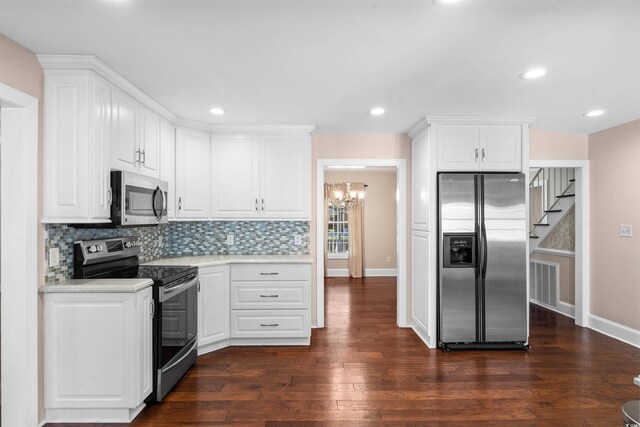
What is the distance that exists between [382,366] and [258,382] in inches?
43.6

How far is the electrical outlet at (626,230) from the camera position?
154 inches

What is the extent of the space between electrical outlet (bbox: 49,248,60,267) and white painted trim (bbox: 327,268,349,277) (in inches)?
239

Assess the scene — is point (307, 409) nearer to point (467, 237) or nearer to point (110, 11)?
point (467, 237)

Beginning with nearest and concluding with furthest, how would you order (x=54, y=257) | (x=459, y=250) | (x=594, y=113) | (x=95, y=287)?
(x=95, y=287)
(x=54, y=257)
(x=594, y=113)
(x=459, y=250)

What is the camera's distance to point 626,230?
396cm

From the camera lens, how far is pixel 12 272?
222 cm

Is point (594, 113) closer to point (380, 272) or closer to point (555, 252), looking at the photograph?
point (555, 252)

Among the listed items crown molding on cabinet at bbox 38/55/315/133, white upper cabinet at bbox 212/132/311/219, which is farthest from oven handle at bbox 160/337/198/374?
crown molding on cabinet at bbox 38/55/315/133

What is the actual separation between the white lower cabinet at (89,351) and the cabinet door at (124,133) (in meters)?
1.01

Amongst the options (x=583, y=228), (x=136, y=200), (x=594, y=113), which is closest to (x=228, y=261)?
(x=136, y=200)

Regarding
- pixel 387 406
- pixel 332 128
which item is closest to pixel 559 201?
pixel 332 128

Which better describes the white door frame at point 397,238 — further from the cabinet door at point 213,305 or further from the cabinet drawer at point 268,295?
the cabinet door at point 213,305

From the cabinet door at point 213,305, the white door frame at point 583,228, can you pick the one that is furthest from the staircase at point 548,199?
the cabinet door at point 213,305

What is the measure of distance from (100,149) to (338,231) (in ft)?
20.4
